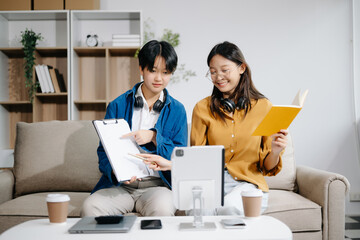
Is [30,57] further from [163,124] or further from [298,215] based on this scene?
[298,215]

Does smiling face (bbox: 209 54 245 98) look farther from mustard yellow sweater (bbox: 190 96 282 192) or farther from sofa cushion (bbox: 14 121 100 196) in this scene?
sofa cushion (bbox: 14 121 100 196)

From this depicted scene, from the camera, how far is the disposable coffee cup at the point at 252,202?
4.10ft

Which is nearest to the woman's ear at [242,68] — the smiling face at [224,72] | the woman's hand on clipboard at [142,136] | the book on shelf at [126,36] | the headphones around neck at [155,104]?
the smiling face at [224,72]

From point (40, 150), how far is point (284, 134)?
5.09 ft

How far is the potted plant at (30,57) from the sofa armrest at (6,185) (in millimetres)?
1302

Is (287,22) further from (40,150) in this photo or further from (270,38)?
(40,150)

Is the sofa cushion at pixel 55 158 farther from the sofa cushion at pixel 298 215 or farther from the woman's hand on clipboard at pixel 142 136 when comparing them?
the sofa cushion at pixel 298 215

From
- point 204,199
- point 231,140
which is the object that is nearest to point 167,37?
point 231,140

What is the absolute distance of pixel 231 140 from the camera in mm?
1749

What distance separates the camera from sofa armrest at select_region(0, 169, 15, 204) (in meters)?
2.03

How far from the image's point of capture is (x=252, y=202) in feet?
4.12

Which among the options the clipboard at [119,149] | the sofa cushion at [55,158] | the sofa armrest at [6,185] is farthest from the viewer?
the sofa cushion at [55,158]

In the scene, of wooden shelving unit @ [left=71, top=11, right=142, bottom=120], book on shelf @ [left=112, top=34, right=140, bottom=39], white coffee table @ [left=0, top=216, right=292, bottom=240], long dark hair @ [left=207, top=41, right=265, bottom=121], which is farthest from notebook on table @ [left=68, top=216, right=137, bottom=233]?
book on shelf @ [left=112, top=34, right=140, bottom=39]

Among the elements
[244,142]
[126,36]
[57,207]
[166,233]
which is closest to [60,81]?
[126,36]
